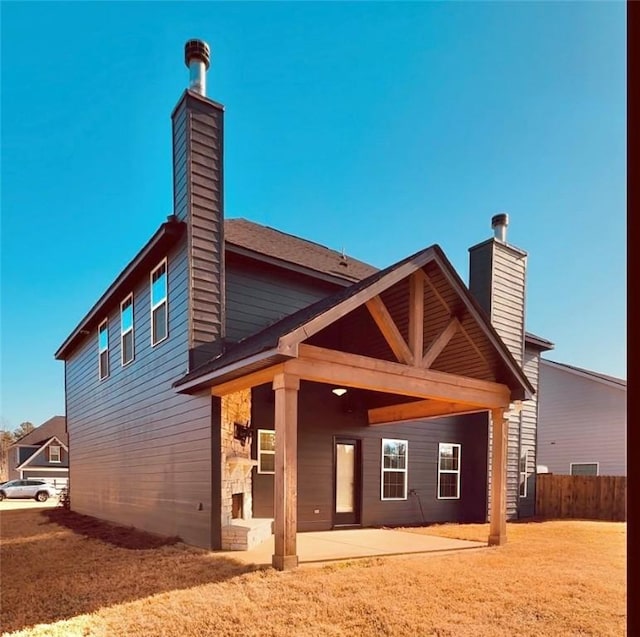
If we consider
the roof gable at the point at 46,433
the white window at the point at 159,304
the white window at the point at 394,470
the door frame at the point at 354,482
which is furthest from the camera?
the roof gable at the point at 46,433

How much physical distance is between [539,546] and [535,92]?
8208 mm

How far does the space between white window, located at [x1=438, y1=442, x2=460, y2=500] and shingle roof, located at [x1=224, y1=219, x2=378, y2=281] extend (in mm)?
4809

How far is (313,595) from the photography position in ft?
15.9

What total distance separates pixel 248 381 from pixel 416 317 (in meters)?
2.59

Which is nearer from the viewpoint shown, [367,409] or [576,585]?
[576,585]

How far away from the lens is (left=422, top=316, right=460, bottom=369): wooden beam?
23.9 feet

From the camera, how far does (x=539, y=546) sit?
8.21 m

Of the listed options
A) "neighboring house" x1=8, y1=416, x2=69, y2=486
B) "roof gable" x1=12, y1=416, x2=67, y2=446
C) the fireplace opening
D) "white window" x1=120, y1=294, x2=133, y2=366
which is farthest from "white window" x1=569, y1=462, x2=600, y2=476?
"roof gable" x1=12, y1=416, x2=67, y2=446

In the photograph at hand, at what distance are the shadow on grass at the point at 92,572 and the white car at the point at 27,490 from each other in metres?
20.3

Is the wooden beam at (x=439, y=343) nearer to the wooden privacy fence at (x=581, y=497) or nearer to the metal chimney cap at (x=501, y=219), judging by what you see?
the metal chimney cap at (x=501, y=219)

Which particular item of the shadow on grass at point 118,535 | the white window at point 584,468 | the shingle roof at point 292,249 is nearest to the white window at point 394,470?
the shingle roof at point 292,249

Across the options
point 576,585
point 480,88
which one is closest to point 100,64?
point 480,88

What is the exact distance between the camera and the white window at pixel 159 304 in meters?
9.07
